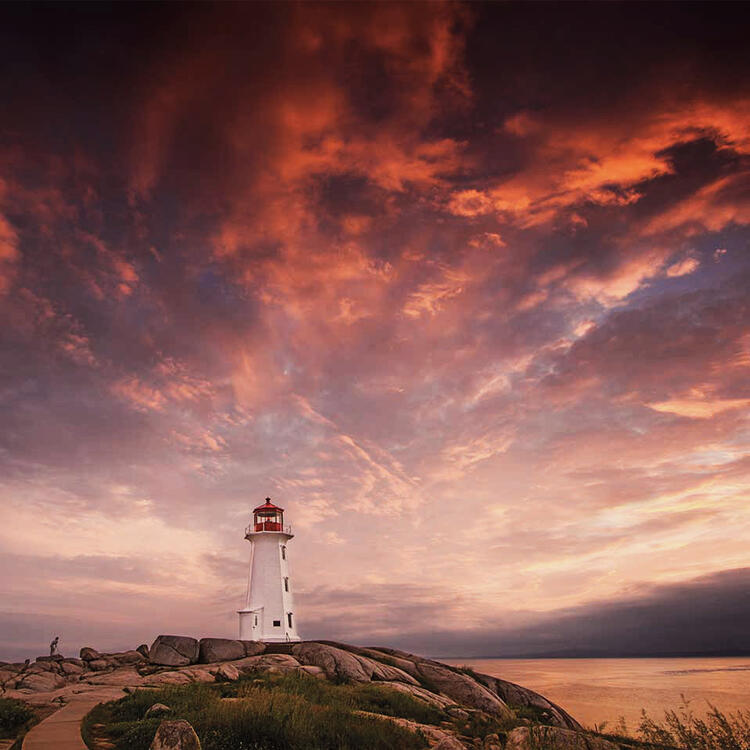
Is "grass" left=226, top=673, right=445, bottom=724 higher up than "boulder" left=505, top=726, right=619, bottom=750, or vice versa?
"grass" left=226, top=673, right=445, bottom=724

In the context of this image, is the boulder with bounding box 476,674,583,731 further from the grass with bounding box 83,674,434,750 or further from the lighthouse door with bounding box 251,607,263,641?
the lighthouse door with bounding box 251,607,263,641

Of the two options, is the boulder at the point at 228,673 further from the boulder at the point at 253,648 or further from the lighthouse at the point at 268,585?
the lighthouse at the point at 268,585

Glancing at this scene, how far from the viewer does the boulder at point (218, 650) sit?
31719 millimetres

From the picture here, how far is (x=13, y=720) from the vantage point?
57.1 ft

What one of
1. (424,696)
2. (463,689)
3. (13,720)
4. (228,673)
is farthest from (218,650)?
(13,720)

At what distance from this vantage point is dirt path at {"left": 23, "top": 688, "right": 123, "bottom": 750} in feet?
39.7

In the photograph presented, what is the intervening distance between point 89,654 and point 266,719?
117ft

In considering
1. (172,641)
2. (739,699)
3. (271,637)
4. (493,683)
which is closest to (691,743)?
(493,683)

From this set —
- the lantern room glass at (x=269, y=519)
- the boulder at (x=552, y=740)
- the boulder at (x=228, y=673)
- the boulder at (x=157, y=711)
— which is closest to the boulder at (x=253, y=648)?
the boulder at (x=228, y=673)

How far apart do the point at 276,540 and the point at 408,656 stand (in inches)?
639

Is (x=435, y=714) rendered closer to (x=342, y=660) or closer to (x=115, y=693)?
(x=342, y=660)

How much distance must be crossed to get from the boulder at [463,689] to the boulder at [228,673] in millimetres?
11401

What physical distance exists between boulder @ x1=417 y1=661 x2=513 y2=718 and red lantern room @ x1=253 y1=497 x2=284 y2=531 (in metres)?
18.8

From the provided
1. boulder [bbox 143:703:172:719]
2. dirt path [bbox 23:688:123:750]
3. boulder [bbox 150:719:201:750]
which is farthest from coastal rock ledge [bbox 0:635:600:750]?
boulder [bbox 150:719:201:750]
